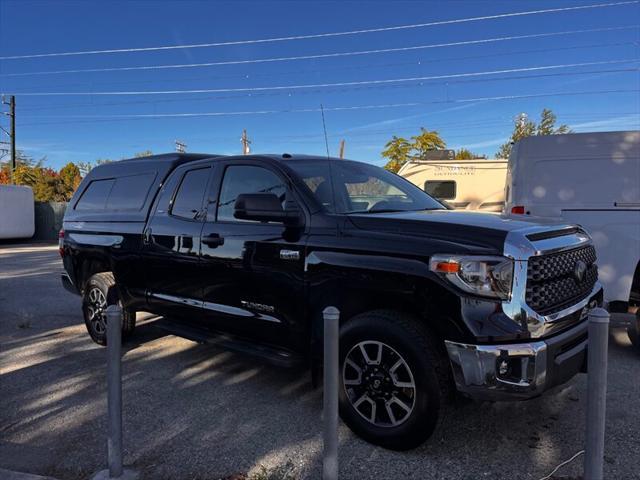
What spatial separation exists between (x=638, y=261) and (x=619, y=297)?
0.41m

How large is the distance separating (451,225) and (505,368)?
0.87 meters

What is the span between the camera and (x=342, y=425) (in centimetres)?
350

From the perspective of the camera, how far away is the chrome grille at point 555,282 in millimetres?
2842

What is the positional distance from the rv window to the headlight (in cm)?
1053

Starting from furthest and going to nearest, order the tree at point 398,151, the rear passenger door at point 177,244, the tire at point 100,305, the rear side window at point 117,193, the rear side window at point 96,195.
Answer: the tree at point 398,151, the rear side window at point 96,195, the tire at point 100,305, the rear side window at point 117,193, the rear passenger door at point 177,244

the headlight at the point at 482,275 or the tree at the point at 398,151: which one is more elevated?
the tree at the point at 398,151

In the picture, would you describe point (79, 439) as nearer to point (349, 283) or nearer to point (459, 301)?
point (349, 283)

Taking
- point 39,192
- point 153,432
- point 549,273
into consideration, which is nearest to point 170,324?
point 153,432

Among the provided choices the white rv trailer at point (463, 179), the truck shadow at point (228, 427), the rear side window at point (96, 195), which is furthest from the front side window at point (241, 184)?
the white rv trailer at point (463, 179)

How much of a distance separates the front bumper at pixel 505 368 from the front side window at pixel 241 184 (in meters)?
1.88

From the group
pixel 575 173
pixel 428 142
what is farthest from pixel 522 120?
pixel 575 173

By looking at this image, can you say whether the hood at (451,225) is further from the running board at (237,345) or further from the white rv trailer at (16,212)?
the white rv trailer at (16,212)

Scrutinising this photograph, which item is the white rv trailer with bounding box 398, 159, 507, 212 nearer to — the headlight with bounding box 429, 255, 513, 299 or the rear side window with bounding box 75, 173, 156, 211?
the rear side window with bounding box 75, 173, 156, 211

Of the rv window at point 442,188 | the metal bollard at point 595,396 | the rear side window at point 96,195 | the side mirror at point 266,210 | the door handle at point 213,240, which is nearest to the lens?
the metal bollard at point 595,396
